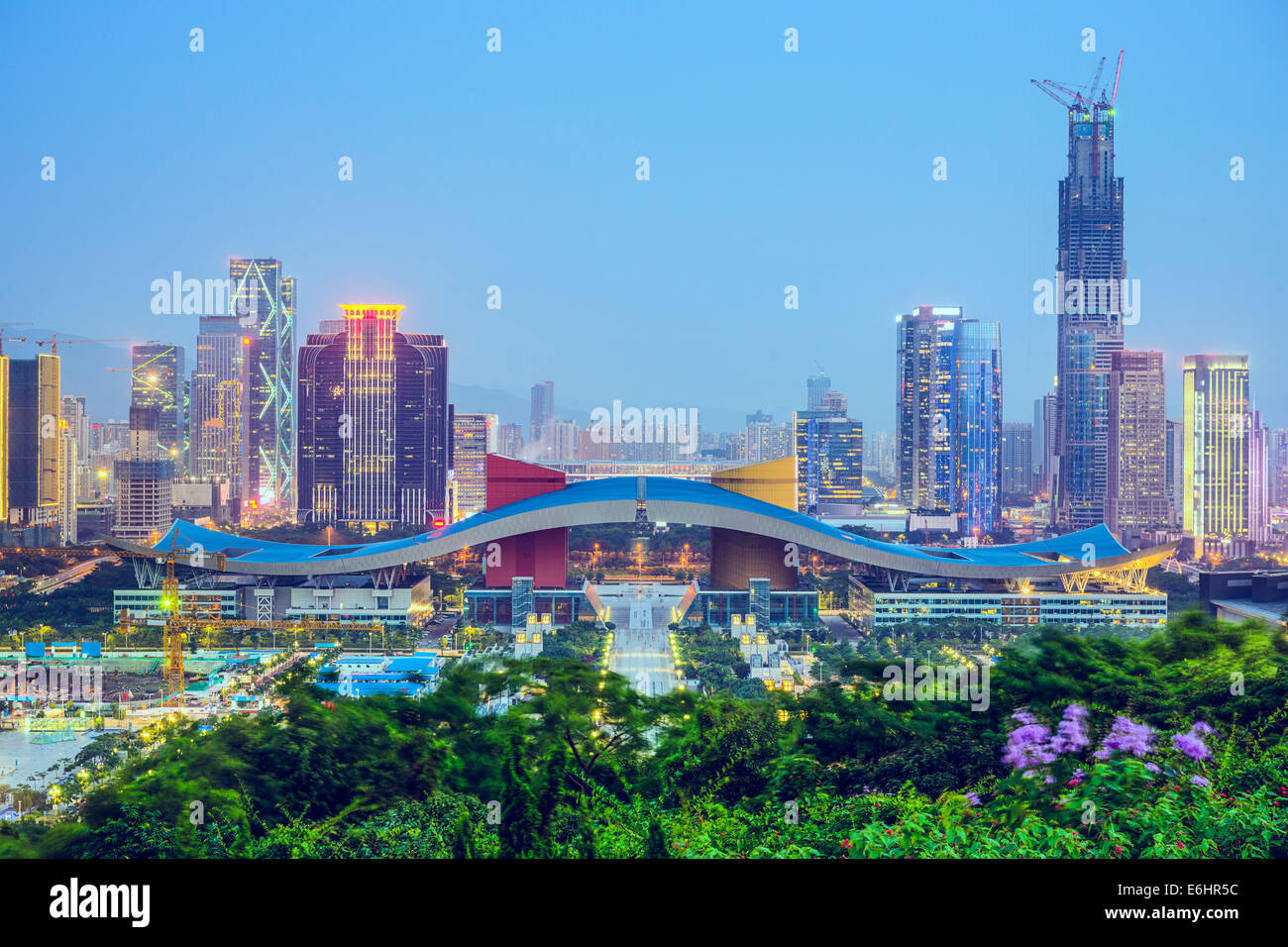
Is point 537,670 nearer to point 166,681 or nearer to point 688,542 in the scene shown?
point 166,681

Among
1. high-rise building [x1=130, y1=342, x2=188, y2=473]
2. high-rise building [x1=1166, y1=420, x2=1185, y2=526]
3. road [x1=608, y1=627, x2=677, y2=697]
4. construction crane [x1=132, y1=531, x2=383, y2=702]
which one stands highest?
high-rise building [x1=130, y1=342, x2=188, y2=473]

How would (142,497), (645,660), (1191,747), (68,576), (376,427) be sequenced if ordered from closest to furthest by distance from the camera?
(1191,747) < (645,660) < (68,576) < (142,497) < (376,427)

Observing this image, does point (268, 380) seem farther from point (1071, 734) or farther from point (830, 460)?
point (1071, 734)

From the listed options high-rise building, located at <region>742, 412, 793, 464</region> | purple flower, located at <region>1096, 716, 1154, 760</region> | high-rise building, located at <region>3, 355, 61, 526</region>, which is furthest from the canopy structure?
high-rise building, located at <region>742, 412, 793, 464</region>

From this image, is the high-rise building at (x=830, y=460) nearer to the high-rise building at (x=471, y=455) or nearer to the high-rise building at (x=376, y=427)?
the high-rise building at (x=471, y=455)

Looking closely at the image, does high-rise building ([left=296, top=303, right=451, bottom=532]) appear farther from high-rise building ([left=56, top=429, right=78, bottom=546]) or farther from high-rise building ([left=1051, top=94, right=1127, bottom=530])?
high-rise building ([left=1051, top=94, right=1127, bottom=530])

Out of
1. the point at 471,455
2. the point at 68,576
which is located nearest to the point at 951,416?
the point at 471,455
